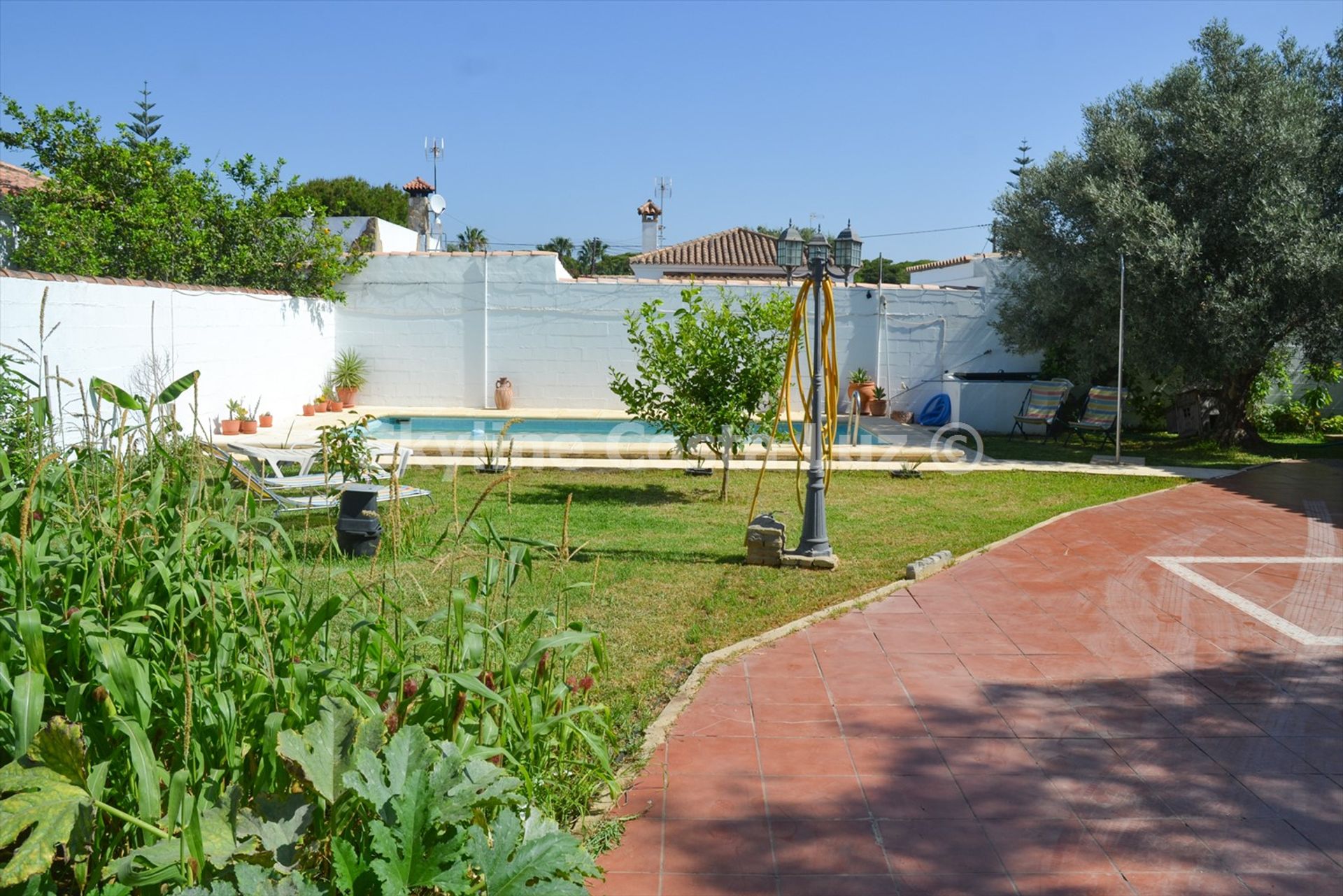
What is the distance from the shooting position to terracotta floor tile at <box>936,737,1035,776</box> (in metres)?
4.09

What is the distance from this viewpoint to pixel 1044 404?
1600 cm

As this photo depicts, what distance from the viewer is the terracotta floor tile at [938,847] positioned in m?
3.35

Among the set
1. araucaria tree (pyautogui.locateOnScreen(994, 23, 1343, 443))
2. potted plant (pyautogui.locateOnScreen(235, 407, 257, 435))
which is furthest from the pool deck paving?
potted plant (pyautogui.locateOnScreen(235, 407, 257, 435))

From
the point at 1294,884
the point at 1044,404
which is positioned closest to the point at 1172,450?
the point at 1044,404

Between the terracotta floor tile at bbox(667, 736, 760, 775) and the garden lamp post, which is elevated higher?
the garden lamp post

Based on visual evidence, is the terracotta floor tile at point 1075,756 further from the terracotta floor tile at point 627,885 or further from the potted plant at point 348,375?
the potted plant at point 348,375

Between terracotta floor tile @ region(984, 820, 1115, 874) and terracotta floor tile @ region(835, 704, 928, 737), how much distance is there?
807 millimetres

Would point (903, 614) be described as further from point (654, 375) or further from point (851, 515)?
point (654, 375)

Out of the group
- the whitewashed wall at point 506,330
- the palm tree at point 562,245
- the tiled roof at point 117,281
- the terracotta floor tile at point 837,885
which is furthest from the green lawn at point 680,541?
the palm tree at point 562,245

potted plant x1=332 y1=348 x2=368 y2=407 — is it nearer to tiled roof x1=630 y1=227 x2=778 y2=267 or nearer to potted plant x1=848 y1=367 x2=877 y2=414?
potted plant x1=848 y1=367 x2=877 y2=414

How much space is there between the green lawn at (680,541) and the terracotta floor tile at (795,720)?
1.57ft

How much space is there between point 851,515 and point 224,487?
21.5 ft

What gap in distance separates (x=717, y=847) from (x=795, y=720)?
1180 mm

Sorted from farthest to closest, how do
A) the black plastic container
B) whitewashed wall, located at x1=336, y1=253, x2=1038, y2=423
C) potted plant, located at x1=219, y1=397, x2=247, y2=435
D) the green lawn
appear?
whitewashed wall, located at x1=336, y1=253, x2=1038, y2=423, potted plant, located at x1=219, y1=397, x2=247, y2=435, the black plastic container, the green lawn
